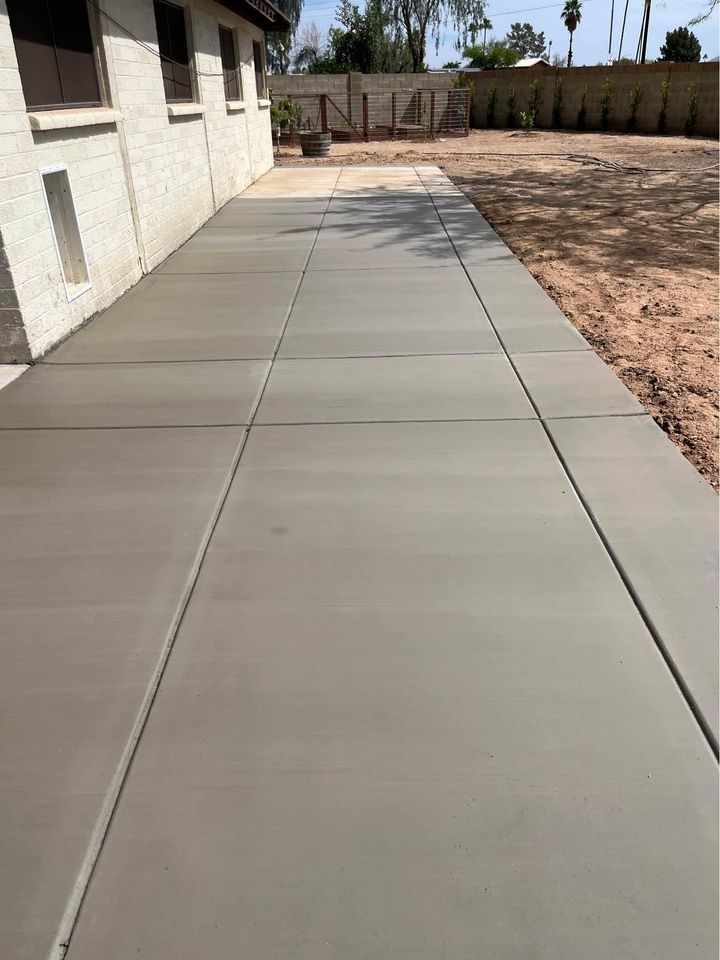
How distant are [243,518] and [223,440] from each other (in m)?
0.92

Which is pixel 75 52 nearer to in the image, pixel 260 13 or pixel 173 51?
pixel 173 51

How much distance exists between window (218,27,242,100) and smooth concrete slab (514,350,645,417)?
10.7 m

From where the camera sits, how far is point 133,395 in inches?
190

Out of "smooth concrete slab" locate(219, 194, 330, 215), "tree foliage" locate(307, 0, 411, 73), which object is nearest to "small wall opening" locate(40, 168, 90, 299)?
"smooth concrete slab" locate(219, 194, 330, 215)

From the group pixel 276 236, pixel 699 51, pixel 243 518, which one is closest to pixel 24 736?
pixel 243 518

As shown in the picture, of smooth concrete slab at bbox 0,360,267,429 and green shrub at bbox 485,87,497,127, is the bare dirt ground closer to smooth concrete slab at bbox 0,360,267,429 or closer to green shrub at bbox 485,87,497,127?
smooth concrete slab at bbox 0,360,267,429

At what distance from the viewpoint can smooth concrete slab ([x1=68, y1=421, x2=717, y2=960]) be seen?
1.74 metres

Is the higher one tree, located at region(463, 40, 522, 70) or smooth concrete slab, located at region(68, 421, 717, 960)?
tree, located at region(463, 40, 522, 70)

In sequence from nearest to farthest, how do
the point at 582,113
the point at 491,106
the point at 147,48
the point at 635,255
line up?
the point at 147,48, the point at 635,255, the point at 582,113, the point at 491,106

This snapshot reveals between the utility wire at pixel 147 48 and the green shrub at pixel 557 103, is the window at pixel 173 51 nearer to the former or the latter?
the utility wire at pixel 147 48

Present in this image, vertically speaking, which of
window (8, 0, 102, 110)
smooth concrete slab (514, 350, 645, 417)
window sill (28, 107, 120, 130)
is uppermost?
window (8, 0, 102, 110)

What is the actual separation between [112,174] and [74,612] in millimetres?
5671

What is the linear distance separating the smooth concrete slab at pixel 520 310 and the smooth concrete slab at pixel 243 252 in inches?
90.3

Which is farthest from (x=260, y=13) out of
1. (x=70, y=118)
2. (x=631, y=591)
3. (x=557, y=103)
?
(x=557, y=103)
